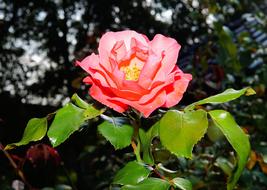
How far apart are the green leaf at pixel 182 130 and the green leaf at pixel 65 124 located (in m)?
0.15

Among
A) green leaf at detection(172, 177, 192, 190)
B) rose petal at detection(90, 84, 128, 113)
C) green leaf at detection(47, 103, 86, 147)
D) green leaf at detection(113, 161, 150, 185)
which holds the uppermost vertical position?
rose petal at detection(90, 84, 128, 113)

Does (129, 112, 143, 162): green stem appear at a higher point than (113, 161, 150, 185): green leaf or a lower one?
higher

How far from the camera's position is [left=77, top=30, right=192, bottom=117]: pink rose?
0.62m

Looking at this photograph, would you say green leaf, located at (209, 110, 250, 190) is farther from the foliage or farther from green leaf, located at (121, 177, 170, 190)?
green leaf, located at (121, 177, 170, 190)

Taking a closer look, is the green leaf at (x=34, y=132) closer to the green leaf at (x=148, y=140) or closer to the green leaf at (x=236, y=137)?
the green leaf at (x=148, y=140)

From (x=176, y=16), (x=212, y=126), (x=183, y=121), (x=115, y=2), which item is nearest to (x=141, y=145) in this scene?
(x=183, y=121)

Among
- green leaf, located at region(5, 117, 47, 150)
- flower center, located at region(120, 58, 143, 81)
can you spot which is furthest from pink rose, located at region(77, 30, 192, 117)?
green leaf, located at region(5, 117, 47, 150)

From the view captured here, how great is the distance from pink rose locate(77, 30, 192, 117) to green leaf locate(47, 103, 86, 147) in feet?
0.18

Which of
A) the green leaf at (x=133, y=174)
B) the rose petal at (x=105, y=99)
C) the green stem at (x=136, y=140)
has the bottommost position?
the green leaf at (x=133, y=174)

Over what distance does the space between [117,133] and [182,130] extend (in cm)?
14

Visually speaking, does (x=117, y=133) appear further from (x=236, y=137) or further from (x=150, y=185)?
(x=236, y=137)

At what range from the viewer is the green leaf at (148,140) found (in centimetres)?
67

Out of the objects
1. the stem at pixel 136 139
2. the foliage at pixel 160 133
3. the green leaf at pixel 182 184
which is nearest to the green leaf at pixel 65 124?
the foliage at pixel 160 133

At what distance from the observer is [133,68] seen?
0.69 metres
